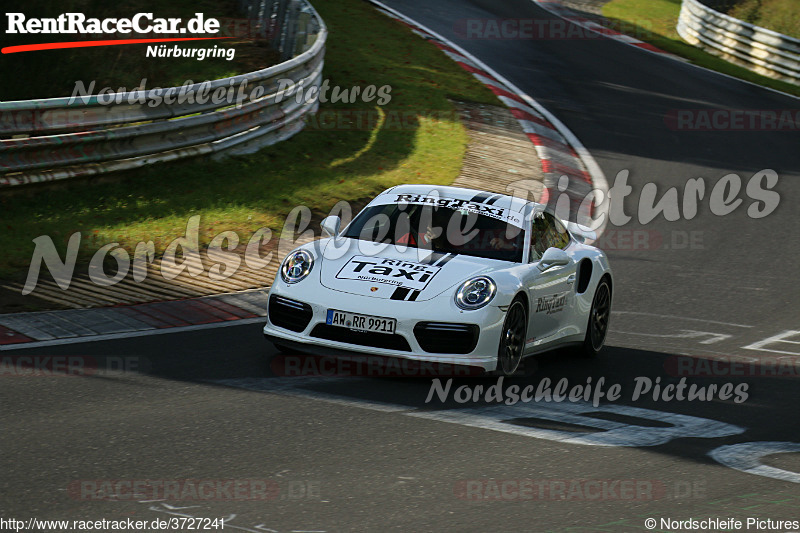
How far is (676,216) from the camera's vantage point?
16.0m

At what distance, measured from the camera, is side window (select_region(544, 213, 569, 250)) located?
988cm

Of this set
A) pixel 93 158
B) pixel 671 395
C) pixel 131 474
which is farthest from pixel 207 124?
pixel 131 474

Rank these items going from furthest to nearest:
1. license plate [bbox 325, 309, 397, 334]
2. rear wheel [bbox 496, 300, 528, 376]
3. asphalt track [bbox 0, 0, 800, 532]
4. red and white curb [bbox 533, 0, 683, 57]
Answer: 1. red and white curb [bbox 533, 0, 683, 57]
2. rear wheel [bbox 496, 300, 528, 376]
3. license plate [bbox 325, 309, 397, 334]
4. asphalt track [bbox 0, 0, 800, 532]

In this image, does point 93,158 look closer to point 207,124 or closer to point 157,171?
point 157,171

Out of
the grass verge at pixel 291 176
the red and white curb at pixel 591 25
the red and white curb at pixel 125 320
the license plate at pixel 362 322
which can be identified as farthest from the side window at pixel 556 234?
the red and white curb at pixel 591 25

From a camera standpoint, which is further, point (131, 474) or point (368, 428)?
point (368, 428)

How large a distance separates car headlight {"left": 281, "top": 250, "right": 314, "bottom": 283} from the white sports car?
0.01 metres

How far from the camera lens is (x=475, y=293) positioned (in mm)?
8391

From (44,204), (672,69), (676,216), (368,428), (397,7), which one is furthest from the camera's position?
(397,7)

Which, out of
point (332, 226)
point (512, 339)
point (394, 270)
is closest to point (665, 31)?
point (332, 226)

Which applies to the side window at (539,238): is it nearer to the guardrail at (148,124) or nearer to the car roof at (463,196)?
the car roof at (463,196)

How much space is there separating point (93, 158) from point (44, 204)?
923 millimetres

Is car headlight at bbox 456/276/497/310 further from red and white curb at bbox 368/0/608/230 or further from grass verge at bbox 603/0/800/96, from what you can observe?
grass verge at bbox 603/0/800/96

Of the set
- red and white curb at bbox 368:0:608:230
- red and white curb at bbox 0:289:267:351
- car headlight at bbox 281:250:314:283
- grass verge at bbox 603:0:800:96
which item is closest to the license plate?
car headlight at bbox 281:250:314:283
